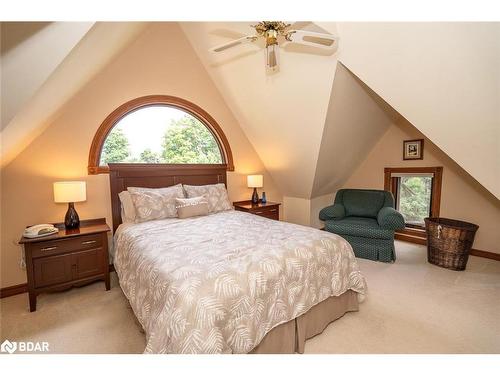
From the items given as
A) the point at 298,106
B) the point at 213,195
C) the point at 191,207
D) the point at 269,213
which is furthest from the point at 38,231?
the point at 298,106

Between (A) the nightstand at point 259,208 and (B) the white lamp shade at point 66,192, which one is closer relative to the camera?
(B) the white lamp shade at point 66,192

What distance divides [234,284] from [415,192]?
4047mm

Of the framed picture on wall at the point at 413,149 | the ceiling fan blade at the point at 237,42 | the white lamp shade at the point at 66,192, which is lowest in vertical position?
the white lamp shade at the point at 66,192

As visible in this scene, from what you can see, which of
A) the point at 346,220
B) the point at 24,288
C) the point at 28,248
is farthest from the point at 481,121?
the point at 24,288

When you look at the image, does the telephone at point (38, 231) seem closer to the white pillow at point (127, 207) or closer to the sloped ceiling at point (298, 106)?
the white pillow at point (127, 207)

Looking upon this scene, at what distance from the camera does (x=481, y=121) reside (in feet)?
6.64

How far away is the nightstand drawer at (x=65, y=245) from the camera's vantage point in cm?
225

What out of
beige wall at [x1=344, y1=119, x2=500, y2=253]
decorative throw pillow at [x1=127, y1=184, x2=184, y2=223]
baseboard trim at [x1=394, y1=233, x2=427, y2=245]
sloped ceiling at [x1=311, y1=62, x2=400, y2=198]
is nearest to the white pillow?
decorative throw pillow at [x1=127, y1=184, x2=184, y2=223]

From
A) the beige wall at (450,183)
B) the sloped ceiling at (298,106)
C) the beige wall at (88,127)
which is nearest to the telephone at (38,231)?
the beige wall at (88,127)

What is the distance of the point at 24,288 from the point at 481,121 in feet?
15.4

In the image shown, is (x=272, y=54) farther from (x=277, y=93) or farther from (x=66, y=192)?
(x=66, y=192)

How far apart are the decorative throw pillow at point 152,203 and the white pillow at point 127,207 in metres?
0.07

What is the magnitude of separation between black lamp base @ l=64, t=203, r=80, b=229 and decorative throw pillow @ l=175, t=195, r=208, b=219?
1060mm

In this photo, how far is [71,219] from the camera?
261 cm
